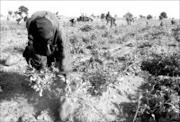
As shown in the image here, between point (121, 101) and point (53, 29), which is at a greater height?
point (53, 29)

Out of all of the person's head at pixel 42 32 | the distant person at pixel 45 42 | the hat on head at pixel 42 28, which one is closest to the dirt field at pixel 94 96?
the distant person at pixel 45 42

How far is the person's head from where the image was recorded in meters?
3.04

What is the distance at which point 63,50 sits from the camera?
11.5ft

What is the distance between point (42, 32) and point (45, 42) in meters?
0.31

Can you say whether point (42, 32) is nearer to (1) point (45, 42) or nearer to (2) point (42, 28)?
(2) point (42, 28)

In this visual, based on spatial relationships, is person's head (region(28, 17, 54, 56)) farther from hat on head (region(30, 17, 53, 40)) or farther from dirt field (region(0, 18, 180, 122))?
dirt field (region(0, 18, 180, 122))

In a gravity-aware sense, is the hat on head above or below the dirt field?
above

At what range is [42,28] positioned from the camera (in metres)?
3.04

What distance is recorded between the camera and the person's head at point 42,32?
9.96 ft

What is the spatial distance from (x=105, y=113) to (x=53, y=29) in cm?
164

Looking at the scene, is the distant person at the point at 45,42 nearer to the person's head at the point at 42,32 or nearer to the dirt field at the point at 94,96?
the person's head at the point at 42,32

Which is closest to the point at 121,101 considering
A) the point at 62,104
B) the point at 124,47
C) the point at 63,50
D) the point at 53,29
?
Answer: the point at 62,104

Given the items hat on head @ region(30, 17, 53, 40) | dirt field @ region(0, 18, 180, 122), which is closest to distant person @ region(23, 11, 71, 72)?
hat on head @ region(30, 17, 53, 40)

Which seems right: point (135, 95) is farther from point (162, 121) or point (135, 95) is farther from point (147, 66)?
point (147, 66)
